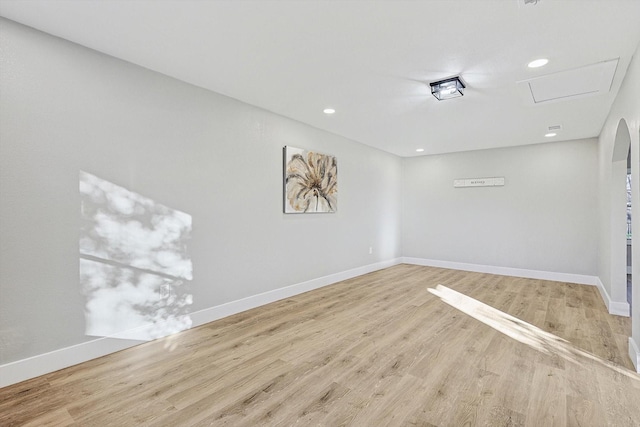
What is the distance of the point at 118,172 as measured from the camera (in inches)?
106

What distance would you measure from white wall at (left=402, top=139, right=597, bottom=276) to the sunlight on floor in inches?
90.2

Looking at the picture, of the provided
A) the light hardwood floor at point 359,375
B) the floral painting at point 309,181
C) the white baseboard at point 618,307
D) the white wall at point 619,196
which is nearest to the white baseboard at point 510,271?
the white wall at point 619,196

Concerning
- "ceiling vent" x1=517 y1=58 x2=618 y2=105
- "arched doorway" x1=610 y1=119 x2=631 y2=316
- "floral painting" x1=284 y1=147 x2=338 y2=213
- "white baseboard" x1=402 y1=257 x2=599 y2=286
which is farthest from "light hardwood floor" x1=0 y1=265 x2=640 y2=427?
"ceiling vent" x1=517 y1=58 x2=618 y2=105

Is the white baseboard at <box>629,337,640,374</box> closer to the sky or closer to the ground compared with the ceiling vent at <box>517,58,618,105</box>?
closer to the ground

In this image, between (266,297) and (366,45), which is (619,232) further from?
(266,297)

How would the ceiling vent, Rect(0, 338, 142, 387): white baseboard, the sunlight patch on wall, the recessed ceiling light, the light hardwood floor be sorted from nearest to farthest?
the light hardwood floor
Rect(0, 338, 142, 387): white baseboard
the sunlight patch on wall
the recessed ceiling light
the ceiling vent

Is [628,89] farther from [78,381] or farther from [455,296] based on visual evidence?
[78,381]

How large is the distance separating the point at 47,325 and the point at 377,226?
516 cm

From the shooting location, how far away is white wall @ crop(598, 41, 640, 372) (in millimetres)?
2460

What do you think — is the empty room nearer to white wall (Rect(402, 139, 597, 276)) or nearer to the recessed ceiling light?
the recessed ceiling light

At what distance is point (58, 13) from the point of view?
2.10 m

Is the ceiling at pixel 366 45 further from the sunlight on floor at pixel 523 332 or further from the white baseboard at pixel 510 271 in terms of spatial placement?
the white baseboard at pixel 510 271

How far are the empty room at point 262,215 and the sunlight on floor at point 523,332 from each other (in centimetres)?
3

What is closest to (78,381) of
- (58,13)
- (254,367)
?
(254,367)
